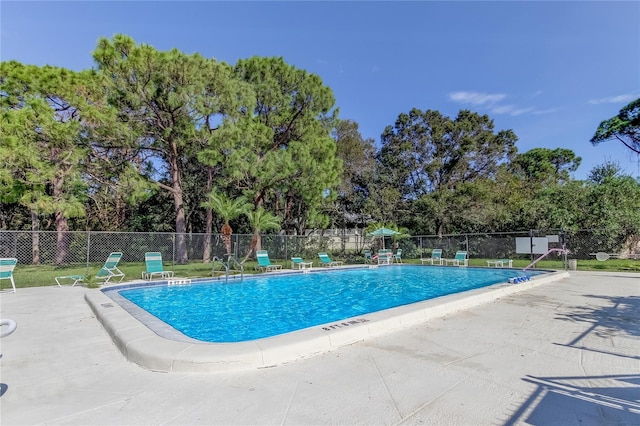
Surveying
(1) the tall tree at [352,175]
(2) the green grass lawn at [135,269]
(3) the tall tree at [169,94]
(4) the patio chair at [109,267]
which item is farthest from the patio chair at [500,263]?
(4) the patio chair at [109,267]

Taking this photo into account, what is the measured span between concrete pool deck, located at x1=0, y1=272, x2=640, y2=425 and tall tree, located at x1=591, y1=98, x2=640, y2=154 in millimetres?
25707

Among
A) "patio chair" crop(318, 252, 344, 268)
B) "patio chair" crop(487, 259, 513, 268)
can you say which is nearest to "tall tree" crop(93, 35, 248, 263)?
"patio chair" crop(318, 252, 344, 268)

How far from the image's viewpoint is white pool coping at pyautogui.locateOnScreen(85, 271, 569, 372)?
348 centimetres

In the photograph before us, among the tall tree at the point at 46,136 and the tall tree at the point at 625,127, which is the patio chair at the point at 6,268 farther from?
the tall tree at the point at 625,127

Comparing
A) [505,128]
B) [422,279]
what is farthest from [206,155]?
[505,128]

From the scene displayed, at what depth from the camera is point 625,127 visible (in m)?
23.4

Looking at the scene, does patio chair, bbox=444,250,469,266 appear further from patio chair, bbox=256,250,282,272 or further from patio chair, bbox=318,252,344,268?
patio chair, bbox=256,250,282,272

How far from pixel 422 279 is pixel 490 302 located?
6.55 meters

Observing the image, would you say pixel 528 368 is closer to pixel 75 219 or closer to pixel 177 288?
pixel 177 288

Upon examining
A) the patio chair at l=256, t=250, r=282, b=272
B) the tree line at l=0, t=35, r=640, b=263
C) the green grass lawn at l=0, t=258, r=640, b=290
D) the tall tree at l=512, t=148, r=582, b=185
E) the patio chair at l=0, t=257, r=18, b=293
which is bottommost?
the green grass lawn at l=0, t=258, r=640, b=290

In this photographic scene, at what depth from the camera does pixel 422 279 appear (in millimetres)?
14172

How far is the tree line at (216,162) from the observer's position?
16.5 m

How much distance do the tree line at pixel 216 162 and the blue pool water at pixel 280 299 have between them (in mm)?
4783

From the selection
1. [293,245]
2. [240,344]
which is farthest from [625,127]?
[240,344]
